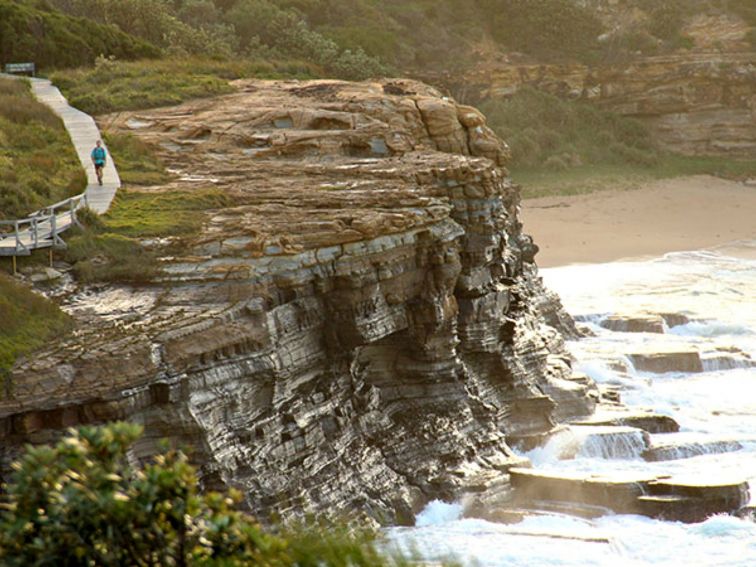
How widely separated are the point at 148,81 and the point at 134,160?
845cm

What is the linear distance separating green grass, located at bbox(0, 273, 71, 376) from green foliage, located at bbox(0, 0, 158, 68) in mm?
22327

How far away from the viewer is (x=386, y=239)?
23.5 metres

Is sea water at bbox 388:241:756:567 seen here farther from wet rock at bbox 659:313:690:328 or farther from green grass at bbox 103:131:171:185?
green grass at bbox 103:131:171:185

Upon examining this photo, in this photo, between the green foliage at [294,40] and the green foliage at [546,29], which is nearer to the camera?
the green foliage at [294,40]

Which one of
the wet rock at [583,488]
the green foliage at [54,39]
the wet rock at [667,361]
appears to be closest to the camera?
the wet rock at [583,488]

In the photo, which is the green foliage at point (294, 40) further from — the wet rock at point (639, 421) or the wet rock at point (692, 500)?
the wet rock at point (692, 500)

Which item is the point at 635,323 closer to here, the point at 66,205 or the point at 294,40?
the point at 66,205

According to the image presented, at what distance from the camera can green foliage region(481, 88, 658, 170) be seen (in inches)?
2338

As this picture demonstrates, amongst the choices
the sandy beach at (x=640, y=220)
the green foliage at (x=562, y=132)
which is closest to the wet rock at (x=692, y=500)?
the sandy beach at (x=640, y=220)

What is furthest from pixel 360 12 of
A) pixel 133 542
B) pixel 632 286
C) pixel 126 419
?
pixel 133 542

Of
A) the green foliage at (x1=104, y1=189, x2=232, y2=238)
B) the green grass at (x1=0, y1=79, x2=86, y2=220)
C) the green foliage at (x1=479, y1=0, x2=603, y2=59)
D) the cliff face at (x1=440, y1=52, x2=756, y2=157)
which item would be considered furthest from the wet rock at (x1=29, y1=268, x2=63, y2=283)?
the green foliage at (x1=479, y1=0, x2=603, y2=59)

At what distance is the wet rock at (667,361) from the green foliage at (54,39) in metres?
19.2

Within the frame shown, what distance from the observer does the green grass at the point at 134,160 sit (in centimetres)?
2745

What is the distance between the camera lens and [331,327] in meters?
22.6
